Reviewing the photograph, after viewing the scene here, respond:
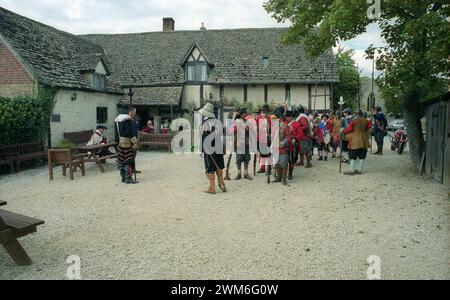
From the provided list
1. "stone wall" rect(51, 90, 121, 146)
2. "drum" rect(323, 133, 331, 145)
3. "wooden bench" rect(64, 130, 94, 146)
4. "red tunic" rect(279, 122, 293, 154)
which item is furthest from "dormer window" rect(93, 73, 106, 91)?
"red tunic" rect(279, 122, 293, 154)

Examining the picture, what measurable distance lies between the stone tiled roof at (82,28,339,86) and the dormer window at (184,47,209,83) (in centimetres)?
41

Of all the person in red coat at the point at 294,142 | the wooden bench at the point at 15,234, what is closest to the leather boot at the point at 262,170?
the person in red coat at the point at 294,142

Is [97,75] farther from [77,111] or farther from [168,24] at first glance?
[168,24]

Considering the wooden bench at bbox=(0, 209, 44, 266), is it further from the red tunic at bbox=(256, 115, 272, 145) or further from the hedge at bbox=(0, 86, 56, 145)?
the hedge at bbox=(0, 86, 56, 145)

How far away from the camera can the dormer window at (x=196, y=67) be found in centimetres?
2178

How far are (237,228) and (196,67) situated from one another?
1775 centimetres

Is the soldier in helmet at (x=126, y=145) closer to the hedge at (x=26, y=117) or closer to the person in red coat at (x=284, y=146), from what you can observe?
the person in red coat at (x=284, y=146)

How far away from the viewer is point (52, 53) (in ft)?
54.3

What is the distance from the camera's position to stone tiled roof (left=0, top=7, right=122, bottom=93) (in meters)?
14.2

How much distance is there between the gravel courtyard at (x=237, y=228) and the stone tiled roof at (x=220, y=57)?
12787mm

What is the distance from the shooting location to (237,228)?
549 cm

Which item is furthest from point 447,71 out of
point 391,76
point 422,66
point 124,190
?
point 124,190
